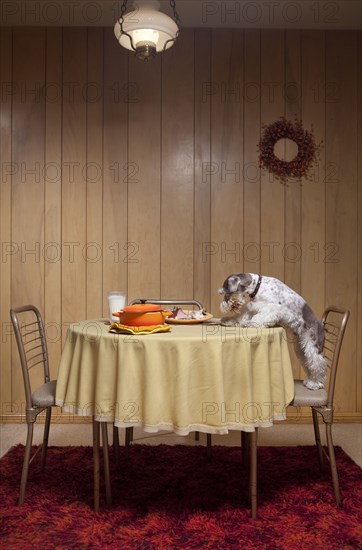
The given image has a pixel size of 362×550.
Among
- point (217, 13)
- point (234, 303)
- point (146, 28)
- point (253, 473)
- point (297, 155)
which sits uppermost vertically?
point (217, 13)

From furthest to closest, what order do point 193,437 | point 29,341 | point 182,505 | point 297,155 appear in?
point 297,155 < point 193,437 < point 29,341 < point 182,505

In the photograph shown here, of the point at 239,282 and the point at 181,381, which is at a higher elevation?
the point at 239,282

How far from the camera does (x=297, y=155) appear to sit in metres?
3.36

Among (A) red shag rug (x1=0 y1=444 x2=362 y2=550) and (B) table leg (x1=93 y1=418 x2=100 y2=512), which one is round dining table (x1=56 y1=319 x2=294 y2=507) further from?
(A) red shag rug (x1=0 y1=444 x2=362 y2=550)

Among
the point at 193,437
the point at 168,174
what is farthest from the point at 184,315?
the point at 168,174

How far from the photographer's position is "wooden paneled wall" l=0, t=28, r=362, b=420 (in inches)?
133

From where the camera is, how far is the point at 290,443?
9.73 feet

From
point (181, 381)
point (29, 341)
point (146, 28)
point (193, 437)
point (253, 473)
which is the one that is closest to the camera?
point (181, 381)

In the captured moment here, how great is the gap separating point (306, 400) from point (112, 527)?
99 centimetres

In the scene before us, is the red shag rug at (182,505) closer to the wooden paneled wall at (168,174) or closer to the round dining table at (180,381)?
the round dining table at (180,381)

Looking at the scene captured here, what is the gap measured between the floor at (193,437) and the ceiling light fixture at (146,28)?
2.23 meters

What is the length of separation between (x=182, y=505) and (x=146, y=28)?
224 centimetres

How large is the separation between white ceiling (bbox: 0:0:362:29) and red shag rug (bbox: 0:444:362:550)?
2.82m

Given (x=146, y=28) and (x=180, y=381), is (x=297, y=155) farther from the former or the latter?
(x=180, y=381)
